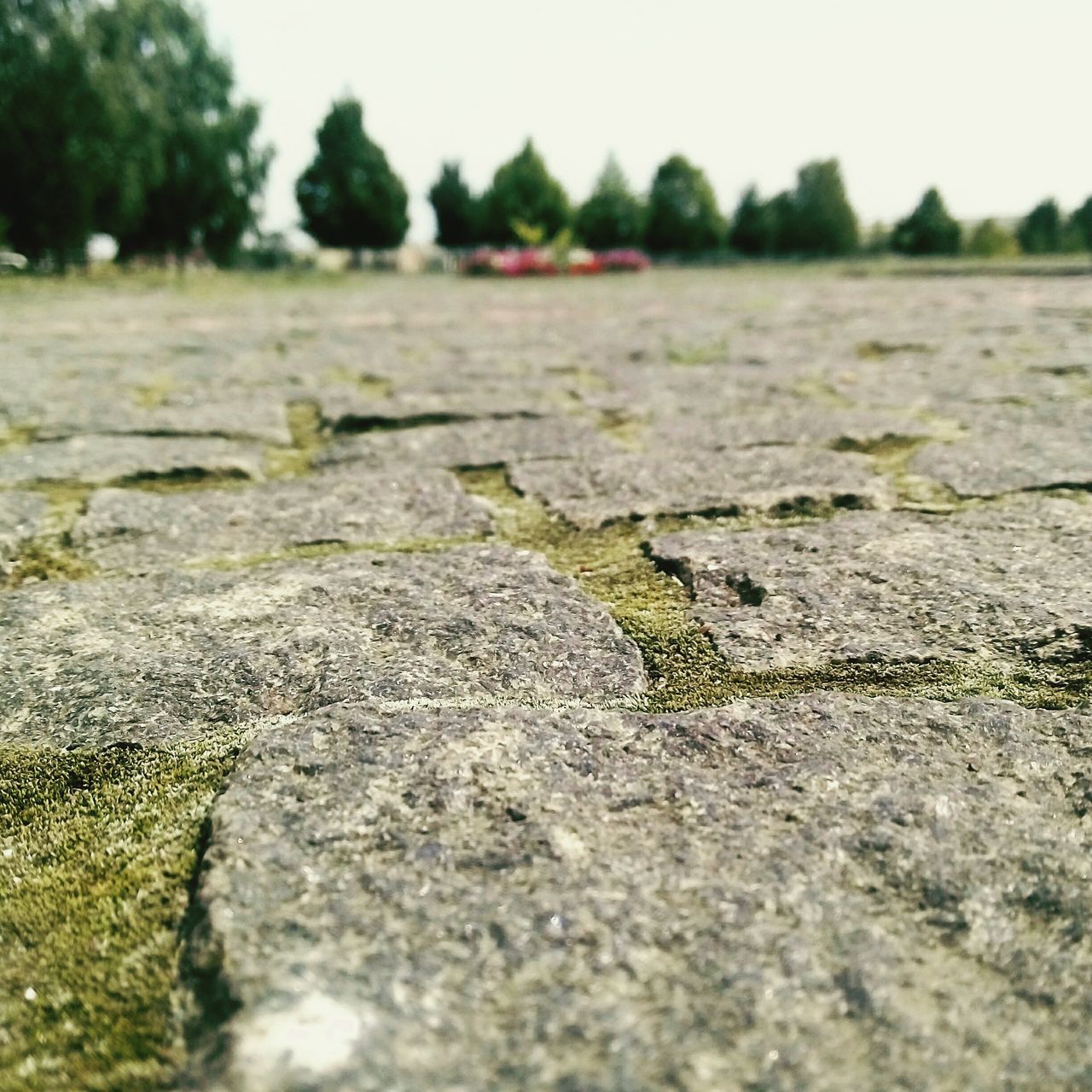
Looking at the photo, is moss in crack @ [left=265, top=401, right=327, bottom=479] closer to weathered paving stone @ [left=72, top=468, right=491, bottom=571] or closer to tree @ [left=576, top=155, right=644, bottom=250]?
weathered paving stone @ [left=72, top=468, right=491, bottom=571]

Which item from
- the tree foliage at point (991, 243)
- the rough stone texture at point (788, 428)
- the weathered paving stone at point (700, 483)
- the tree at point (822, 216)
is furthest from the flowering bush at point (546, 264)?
the weathered paving stone at point (700, 483)

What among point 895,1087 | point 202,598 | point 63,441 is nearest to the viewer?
point 895,1087

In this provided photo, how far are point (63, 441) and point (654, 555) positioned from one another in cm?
152

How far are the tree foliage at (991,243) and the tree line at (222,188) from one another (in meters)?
0.07

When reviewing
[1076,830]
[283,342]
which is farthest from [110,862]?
[283,342]

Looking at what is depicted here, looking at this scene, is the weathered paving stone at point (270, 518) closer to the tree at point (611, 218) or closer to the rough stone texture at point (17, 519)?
the rough stone texture at point (17, 519)

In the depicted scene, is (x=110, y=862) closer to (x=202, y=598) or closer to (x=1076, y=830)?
(x=202, y=598)

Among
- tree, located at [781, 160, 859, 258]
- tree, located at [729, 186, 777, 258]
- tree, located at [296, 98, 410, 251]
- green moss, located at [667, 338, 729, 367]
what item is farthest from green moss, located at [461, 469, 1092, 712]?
tree, located at [296, 98, 410, 251]

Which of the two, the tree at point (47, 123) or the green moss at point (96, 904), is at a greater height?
the tree at point (47, 123)

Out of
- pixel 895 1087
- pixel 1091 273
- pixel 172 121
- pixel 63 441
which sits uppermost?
pixel 172 121

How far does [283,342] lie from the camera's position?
14.0ft

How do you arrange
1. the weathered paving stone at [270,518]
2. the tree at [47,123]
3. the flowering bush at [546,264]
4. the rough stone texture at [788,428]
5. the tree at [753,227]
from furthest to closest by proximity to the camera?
1. the tree at [753,227]
2. the tree at [47,123]
3. the flowering bush at [546,264]
4. the rough stone texture at [788,428]
5. the weathered paving stone at [270,518]

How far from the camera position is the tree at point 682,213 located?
3766cm

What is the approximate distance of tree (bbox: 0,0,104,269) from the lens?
19406 mm
